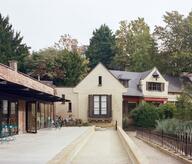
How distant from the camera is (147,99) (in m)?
74.4

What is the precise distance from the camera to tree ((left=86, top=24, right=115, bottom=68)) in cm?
9369

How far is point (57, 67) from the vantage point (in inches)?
3004

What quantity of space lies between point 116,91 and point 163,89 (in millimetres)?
11167

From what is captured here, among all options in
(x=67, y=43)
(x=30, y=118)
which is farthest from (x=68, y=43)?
(x=30, y=118)

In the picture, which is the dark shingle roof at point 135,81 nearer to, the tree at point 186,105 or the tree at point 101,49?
the tree at point 101,49

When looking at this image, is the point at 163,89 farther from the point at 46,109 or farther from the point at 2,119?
the point at 2,119

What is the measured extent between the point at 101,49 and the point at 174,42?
57.1 feet

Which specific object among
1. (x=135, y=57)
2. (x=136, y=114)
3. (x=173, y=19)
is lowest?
(x=136, y=114)

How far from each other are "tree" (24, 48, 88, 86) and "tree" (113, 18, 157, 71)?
13.0m

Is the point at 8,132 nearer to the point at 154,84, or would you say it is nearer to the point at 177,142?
the point at 177,142

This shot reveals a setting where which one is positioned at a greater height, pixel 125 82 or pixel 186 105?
pixel 125 82

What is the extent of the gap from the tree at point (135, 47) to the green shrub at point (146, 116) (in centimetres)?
2102

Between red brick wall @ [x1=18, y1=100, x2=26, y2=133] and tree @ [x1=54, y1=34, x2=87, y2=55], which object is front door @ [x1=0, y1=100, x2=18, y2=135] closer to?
red brick wall @ [x1=18, y1=100, x2=26, y2=133]

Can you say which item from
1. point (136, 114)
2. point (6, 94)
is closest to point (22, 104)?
point (6, 94)
